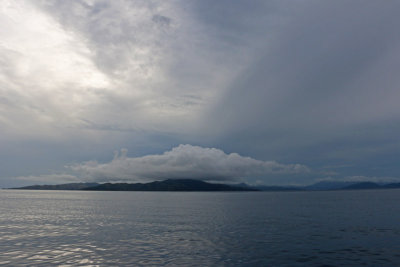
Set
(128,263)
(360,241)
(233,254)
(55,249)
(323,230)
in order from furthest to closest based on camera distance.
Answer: (323,230), (360,241), (55,249), (233,254), (128,263)

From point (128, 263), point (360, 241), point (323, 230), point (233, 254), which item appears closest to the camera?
point (128, 263)

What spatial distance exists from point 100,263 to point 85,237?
2234 cm

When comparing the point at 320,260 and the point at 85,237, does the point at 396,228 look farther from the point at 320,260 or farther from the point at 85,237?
the point at 85,237

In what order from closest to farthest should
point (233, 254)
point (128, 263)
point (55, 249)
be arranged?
point (128, 263)
point (233, 254)
point (55, 249)

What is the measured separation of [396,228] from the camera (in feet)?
231

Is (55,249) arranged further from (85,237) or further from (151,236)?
(151,236)

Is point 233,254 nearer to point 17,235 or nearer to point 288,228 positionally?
point 288,228

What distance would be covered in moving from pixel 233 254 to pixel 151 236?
22.3 m

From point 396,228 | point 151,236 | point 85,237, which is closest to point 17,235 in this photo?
point 85,237

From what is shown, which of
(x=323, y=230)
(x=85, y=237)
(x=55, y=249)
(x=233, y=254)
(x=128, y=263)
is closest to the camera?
(x=128, y=263)

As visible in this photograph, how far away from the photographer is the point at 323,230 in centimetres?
6825

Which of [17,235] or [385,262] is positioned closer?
[385,262]

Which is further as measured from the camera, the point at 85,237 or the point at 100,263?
the point at 85,237

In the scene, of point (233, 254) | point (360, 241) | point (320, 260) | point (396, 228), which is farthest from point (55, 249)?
point (396, 228)
